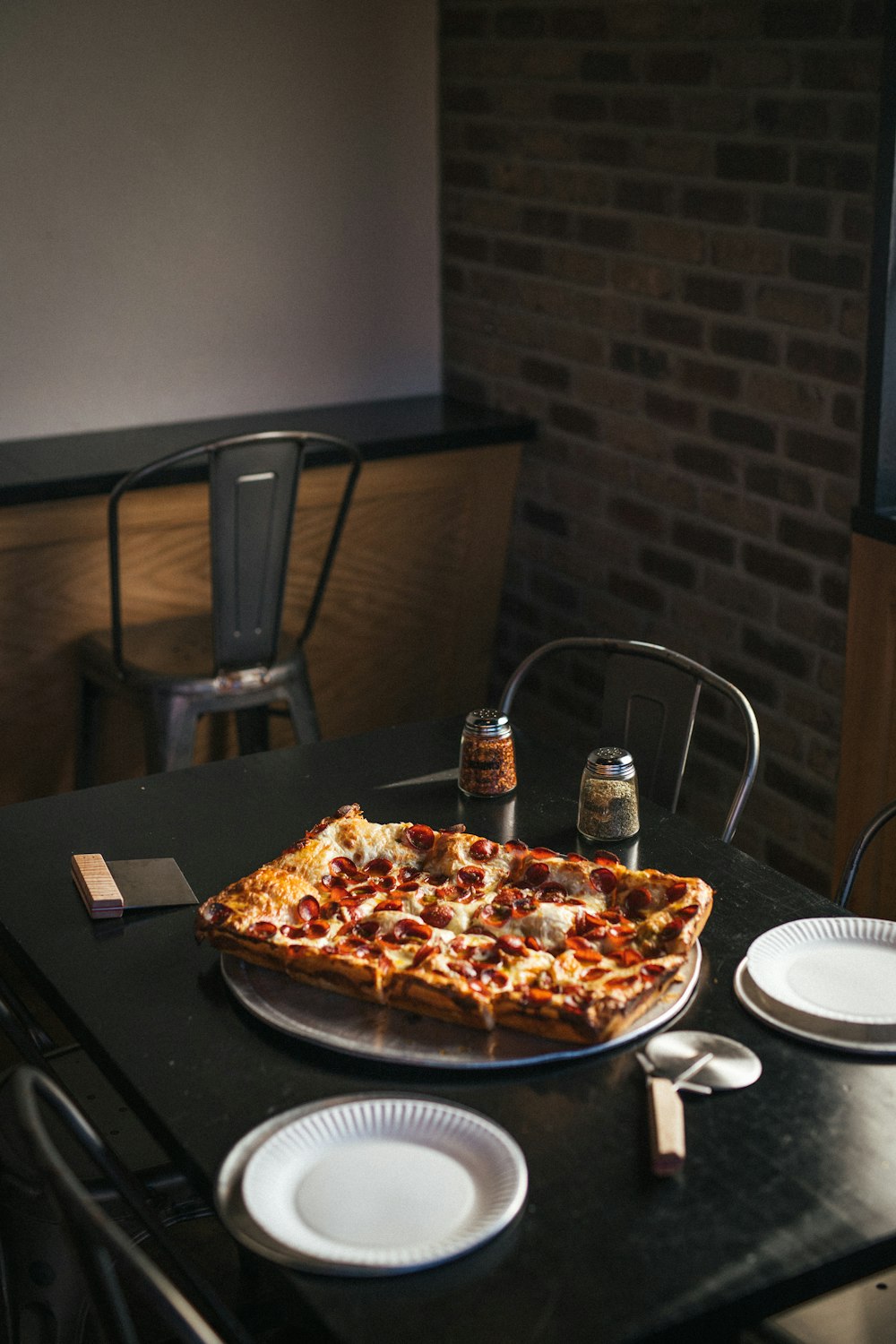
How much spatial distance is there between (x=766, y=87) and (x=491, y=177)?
96 centimetres

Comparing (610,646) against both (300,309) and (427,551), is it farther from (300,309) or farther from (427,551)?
(300,309)

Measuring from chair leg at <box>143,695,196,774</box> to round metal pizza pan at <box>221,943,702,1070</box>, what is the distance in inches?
53.3

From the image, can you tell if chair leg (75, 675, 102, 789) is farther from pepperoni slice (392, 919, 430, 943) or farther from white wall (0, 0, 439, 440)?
pepperoni slice (392, 919, 430, 943)

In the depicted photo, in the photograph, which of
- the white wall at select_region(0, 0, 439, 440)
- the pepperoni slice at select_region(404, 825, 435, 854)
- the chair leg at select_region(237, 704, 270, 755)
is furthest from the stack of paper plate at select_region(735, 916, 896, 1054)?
the white wall at select_region(0, 0, 439, 440)

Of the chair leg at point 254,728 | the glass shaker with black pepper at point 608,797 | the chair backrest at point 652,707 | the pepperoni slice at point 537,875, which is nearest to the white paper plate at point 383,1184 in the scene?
the pepperoni slice at point 537,875

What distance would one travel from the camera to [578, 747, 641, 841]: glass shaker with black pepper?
1.72 meters

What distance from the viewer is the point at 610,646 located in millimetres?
2145

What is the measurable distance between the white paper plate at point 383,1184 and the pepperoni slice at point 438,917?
0.26 meters

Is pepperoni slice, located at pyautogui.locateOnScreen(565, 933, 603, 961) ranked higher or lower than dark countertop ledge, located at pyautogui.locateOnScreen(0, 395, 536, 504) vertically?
lower

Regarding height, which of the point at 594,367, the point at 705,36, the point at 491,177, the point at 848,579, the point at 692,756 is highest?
the point at 705,36

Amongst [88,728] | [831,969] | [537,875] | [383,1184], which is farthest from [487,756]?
[88,728]

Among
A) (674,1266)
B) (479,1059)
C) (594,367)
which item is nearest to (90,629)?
(594,367)

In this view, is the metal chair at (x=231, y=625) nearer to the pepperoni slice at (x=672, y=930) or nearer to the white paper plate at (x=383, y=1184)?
the pepperoni slice at (x=672, y=930)

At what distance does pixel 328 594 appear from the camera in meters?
3.36
